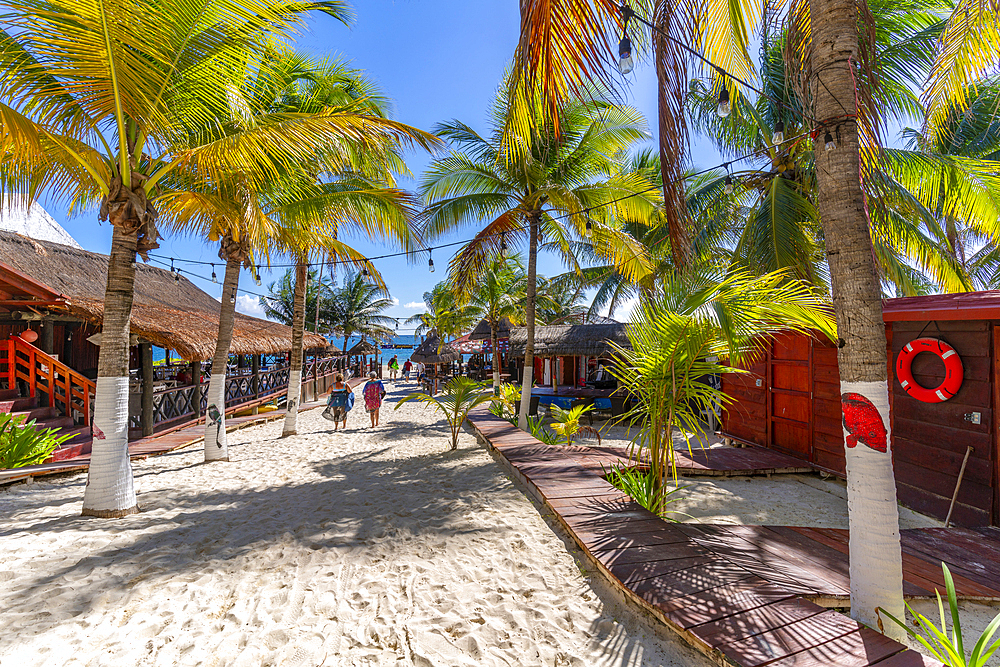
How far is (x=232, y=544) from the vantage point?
365cm

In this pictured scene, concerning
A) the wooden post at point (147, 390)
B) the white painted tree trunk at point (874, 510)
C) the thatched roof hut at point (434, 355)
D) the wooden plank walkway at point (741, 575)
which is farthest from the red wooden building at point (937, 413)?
the thatched roof hut at point (434, 355)

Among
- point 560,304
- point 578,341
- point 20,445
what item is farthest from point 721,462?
point 560,304

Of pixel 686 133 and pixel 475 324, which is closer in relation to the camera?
pixel 686 133

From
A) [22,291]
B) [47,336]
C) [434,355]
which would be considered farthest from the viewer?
[434,355]

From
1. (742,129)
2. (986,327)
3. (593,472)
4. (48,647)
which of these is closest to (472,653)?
(48,647)

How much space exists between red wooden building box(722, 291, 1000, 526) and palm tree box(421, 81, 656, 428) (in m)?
4.04

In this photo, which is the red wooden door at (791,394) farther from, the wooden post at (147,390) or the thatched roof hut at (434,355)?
the thatched roof hut at (434,355)

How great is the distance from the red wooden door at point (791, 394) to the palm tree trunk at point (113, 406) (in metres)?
8.66

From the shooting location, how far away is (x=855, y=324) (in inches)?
93.4

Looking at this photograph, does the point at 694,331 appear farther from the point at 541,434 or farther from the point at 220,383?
the point at 220,383

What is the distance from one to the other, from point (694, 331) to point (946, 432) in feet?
11.8

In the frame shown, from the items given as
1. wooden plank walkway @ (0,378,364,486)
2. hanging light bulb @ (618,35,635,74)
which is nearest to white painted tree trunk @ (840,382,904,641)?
hanging light bulb @ (618,35,635,74)

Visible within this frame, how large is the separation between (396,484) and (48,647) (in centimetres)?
354

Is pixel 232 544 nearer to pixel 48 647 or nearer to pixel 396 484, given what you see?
pixel 48 647
